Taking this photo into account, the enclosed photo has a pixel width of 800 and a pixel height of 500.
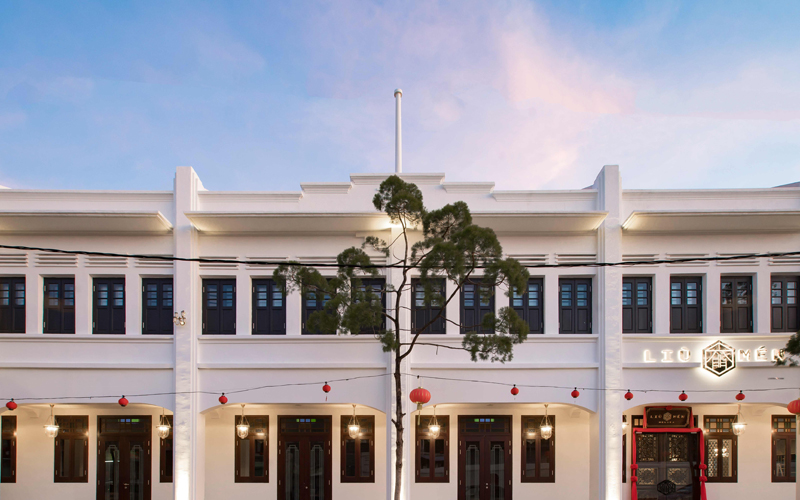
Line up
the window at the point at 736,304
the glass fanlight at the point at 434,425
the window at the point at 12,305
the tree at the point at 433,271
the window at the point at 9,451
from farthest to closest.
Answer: the window at the point at 9,451 → the glass fanlight at the point at 434,425 → the window at the point at 736,304 → the window at the point at 12,305 → the tree at the point at 433,271

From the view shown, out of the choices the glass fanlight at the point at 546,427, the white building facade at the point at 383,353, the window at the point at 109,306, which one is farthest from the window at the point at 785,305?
the window at the point at 109,306

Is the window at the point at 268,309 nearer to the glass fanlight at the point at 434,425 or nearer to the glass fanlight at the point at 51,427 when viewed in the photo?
the glass fanlight at the point at 434,425

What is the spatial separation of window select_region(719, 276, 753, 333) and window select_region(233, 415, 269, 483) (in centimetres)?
1176

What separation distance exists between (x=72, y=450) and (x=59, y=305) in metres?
3.89

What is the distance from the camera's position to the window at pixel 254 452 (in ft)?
38.6

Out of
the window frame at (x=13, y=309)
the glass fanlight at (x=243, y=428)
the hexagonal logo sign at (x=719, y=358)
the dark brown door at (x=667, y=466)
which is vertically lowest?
the dark brown door at (x=667, y=466)

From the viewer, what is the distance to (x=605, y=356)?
34.8 feet

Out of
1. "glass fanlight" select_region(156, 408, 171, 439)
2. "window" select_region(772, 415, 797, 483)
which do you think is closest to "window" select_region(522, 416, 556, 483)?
"window" select_region(772, 415, 797, 483)

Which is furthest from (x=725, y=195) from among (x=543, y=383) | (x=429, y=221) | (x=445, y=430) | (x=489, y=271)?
(x=445, y=430)

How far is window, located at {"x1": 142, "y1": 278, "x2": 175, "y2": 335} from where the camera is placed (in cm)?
1100

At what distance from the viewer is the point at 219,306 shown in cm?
1116

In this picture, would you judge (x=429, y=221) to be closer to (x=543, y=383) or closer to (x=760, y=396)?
(x=543, y=383)

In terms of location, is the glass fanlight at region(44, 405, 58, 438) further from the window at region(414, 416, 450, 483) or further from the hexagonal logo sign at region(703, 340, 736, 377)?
the hexagonal logo sign at region(703, 340, 736, 377)

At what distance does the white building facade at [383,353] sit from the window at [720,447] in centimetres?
5
